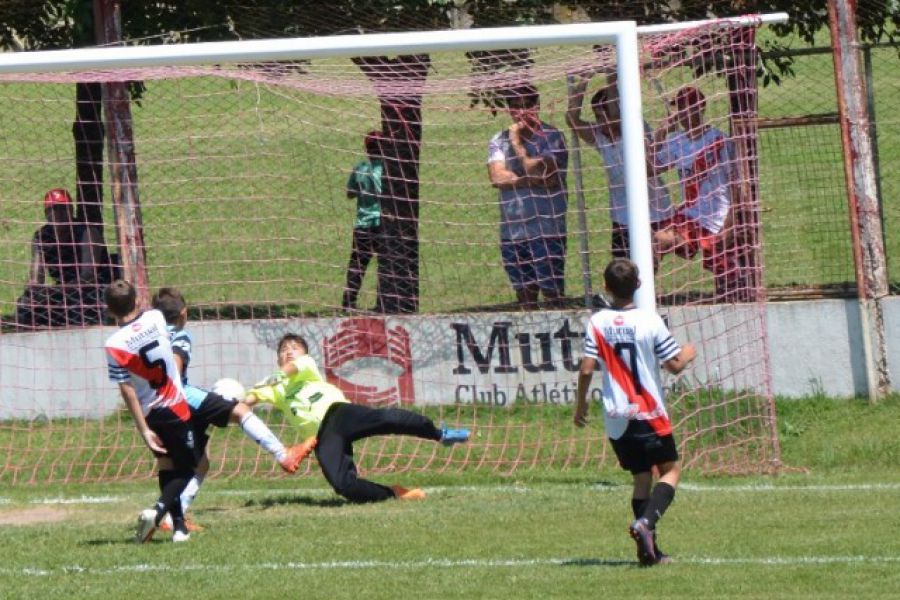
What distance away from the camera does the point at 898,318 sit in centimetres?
1333

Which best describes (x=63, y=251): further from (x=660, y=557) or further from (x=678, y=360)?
(x=660, y=557)

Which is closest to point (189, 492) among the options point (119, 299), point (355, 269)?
point (119, 299)

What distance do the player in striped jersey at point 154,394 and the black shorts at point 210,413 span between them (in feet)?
1.96

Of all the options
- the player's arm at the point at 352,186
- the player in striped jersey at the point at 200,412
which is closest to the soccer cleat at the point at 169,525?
the player in striped jersey at the point at 200,412

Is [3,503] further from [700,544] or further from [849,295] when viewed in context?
[849,295]

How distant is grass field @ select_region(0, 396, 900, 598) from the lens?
323 inches

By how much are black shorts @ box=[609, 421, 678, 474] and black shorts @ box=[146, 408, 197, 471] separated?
2.67m

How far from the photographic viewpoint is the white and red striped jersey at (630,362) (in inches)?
341

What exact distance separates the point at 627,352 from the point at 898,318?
528 centimetres

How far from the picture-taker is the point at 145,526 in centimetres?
967

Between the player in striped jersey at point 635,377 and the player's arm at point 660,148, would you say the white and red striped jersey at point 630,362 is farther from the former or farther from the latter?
the player's arm at point 660,148

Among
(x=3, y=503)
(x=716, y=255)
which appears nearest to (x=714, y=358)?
(x=716, y=255)

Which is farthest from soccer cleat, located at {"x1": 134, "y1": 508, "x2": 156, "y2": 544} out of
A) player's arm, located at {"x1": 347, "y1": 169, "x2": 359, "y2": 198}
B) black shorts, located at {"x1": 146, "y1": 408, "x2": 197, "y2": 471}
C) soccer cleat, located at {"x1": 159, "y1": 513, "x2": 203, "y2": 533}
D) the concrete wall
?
player's arm, located at {"x1": 347, "y1": 169, "x2": 359, "y2": 198}

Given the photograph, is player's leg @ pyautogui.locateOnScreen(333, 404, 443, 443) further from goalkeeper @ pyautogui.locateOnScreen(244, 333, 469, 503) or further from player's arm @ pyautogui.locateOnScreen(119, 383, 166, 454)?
player's arm @ pyautogui.locateOnScreen(119, 383, 166, 454)
